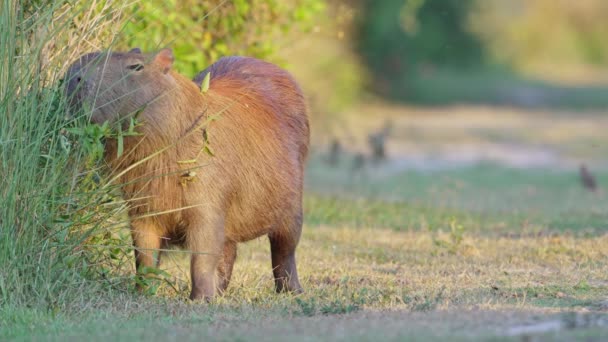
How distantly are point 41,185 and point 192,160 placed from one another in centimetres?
78

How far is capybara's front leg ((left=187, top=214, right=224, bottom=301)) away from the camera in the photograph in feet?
19.6

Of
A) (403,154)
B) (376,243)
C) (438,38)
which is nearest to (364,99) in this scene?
(403,154)

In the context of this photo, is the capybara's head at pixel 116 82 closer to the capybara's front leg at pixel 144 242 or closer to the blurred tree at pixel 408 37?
the capybara's front leg at pixel 144 242

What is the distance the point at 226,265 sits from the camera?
21.4ft

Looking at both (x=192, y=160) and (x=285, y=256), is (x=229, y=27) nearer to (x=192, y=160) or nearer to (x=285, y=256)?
(x=285, y=256)

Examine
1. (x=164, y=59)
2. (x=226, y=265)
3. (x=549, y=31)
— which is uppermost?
(x=549, y=31)

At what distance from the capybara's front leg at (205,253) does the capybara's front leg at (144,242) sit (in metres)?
0.21

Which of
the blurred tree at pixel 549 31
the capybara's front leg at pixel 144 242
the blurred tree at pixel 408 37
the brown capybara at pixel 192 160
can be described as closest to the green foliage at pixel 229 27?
the brown capybara at pixel 192 160

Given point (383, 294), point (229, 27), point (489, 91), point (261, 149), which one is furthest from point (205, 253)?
point (489, 91)

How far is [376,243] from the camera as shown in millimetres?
8578

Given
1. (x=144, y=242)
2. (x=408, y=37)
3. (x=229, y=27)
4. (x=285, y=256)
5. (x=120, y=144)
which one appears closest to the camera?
(x=120, y=144)

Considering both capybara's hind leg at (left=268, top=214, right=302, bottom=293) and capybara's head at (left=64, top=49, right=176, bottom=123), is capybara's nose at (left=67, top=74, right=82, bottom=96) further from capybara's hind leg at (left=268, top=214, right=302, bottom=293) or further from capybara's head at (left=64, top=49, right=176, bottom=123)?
capybara's hind leg at (left=268, top=214, right=302, bottom=293)

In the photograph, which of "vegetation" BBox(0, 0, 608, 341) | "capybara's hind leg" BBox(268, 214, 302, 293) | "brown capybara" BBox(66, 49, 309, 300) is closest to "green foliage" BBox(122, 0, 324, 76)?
"vegetation" BBox(0, 0, 608, 341)

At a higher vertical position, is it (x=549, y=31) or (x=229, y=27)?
(x=549, y=31)
